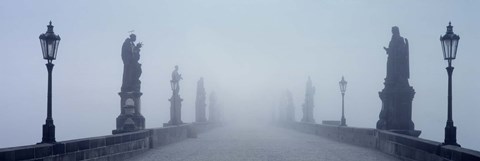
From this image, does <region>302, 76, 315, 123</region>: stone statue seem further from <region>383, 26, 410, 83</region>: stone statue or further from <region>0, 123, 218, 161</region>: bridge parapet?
<region>383, 26, 410, 83</region>: stone statue

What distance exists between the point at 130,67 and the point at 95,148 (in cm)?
991

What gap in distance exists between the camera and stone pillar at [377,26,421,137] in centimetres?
1962

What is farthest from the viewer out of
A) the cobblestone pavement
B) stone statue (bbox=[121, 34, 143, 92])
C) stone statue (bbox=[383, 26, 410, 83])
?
stone statue (bbox=[121, 34, 143, 92])

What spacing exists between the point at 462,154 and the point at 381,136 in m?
8.74

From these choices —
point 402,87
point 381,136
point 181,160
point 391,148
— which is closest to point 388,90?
point 402,87

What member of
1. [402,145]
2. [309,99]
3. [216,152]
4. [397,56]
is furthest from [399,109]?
[309,99]

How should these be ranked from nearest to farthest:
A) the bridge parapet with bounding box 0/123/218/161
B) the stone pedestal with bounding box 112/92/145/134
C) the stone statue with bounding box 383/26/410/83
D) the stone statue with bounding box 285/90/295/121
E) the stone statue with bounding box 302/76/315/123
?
1. the bridge parapet with bounding box 0/123/218/161
2. the stone statue with bounding box 383/26/410/83
3. the stone pedestal with bounding box 112/92/145/134
4. the stone statue with bounding box 302/76/315/123
5. the stone statue with bounding box 285/90/295/121

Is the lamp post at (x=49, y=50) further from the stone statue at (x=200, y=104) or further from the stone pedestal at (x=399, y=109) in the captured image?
the stone statue at (x=200, y=104)

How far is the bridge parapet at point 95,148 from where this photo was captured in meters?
9.79

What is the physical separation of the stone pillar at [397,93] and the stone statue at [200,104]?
110ft

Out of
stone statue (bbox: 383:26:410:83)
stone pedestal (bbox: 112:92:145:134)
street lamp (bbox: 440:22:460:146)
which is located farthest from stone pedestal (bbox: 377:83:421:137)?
stone pedestal (bbox: 112:92:145:134)

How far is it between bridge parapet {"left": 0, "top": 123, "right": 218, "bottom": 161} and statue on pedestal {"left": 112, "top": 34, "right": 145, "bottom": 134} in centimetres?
116

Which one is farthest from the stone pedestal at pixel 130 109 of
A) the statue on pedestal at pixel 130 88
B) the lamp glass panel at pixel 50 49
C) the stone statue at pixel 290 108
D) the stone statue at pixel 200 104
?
the stone statue at pixel 290 108

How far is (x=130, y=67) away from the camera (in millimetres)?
23016
